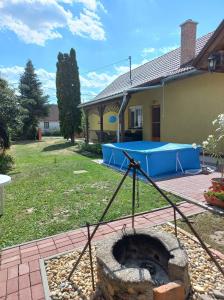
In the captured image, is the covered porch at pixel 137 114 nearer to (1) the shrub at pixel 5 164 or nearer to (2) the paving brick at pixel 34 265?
(1) the shrub at pixel 5 164

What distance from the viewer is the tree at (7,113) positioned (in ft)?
28.8

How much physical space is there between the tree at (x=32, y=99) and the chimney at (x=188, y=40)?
67.6 feet

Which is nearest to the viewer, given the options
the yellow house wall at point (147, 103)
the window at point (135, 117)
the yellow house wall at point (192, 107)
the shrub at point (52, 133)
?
the yellow house wall at point (192, 107)

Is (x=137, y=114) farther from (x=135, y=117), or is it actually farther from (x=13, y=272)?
(x=13, y=272)

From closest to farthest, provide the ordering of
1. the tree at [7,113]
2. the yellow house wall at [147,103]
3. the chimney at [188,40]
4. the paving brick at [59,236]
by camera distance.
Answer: the paving brick at [59,236] < the tree at [7,113] < the chimney at [188,40] < the yellow house wall at [147,103]

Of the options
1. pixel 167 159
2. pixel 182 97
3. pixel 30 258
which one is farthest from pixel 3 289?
pixel 182 97

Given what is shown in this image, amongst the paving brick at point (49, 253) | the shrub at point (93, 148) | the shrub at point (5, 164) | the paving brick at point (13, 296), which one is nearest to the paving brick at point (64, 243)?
the paving brick at point (49, 253)

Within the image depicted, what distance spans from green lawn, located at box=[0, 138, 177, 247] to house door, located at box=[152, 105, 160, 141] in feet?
19.2

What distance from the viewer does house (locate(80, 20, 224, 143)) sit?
7.82m

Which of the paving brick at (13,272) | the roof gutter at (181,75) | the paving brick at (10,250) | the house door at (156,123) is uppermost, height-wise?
the roof gutter at (181,75)

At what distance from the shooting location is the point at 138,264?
8.44 feet

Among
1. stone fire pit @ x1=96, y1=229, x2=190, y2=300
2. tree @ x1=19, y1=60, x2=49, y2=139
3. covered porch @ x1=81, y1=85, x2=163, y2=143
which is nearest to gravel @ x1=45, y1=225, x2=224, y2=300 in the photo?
stone fire pit @ x1=96, y1=229, x2=190, y2=300

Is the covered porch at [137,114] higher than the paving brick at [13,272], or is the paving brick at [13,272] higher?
the covered porch at [137,114]

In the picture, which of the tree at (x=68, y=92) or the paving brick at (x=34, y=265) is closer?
the paving brick at (x=34, y=265)
